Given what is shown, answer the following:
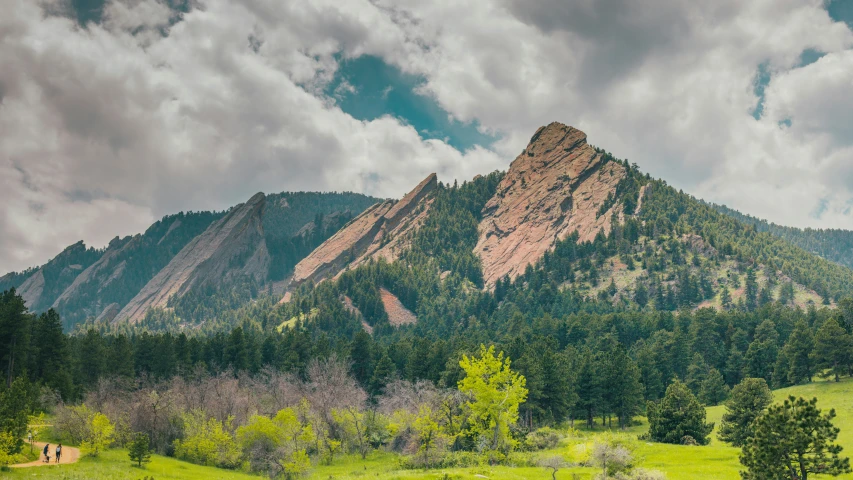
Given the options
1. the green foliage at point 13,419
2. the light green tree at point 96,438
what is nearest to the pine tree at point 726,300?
the light green tree at point 96,438

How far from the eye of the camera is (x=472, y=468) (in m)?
43.5

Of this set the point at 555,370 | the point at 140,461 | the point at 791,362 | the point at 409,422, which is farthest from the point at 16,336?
the point at 791,362

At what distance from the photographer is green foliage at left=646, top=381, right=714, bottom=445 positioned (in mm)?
65625

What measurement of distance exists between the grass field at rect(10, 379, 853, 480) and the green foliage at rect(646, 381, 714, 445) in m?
7.22

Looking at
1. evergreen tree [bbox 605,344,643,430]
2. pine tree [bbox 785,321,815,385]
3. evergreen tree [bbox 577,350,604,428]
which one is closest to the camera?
evergreen tree [bbox 605,344,643,430]

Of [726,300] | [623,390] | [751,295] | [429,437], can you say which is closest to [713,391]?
[623,390]

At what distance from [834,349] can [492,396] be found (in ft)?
238

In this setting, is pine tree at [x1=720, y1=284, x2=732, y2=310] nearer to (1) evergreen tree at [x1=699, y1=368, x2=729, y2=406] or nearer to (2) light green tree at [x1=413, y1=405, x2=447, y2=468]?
(1) evergreen tree at [x1=699, y1=368, x2=729, y2=406]

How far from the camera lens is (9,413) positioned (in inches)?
2015

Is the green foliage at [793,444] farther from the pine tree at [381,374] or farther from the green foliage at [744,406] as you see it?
the pine tree at [381,374]

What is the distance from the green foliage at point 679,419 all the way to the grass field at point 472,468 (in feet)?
23.7

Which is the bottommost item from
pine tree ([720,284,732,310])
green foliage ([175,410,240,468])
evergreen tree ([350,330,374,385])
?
green foliage ([175,410,240,468])

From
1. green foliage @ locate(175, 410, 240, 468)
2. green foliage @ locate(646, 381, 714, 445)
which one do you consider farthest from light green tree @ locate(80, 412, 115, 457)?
green foliage @ locate(646, 381, 714, 445)

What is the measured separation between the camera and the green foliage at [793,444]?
84.2 ft
